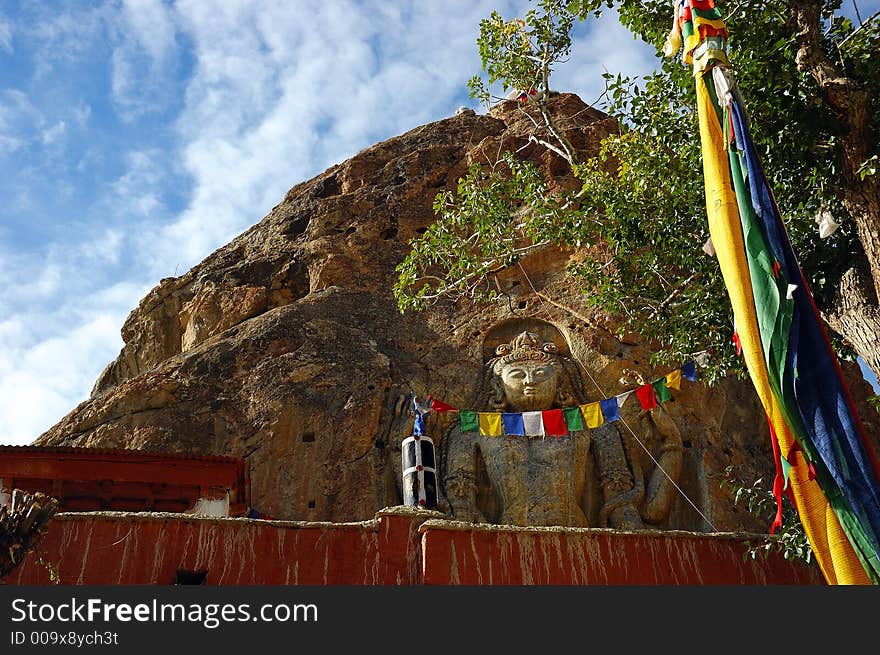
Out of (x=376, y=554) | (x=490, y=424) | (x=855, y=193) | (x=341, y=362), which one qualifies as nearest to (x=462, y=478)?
(x=490, y=424)

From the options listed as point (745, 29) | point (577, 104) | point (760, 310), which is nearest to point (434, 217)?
point (577, 104)

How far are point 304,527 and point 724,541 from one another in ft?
16.2

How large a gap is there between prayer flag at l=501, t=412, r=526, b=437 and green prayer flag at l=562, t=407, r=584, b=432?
0.74 metres

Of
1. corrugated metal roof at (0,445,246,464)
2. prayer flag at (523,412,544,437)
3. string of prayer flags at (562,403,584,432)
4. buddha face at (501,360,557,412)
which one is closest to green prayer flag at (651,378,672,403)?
string of prayer flags at (562,403,584,432)

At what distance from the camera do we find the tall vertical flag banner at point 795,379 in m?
8.03

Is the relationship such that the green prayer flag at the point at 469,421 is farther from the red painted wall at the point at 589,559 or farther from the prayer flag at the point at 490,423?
the red painted wall at the point at 589,559

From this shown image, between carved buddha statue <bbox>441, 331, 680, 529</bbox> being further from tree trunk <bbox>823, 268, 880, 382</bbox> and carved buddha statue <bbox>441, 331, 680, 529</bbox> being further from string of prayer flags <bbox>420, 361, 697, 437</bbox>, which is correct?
tree trunk <bbox>823, 268, 880, 382</bbox>

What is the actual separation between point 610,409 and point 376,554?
19.3 ft

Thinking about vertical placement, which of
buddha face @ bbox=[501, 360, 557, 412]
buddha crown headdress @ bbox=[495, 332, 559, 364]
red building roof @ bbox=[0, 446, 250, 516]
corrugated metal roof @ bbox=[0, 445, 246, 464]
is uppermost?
buddha crown headdress @ bbox=[495, 332, 559, 364]

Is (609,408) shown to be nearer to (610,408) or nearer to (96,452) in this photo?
(610,408)

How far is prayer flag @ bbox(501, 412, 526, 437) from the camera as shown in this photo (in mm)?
15797

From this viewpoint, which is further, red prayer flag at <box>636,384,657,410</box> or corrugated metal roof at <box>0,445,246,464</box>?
red prayer flag at <box>636,384,657,410</box>

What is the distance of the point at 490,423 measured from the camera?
15953 mm

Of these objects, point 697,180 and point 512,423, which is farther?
point 512,423
